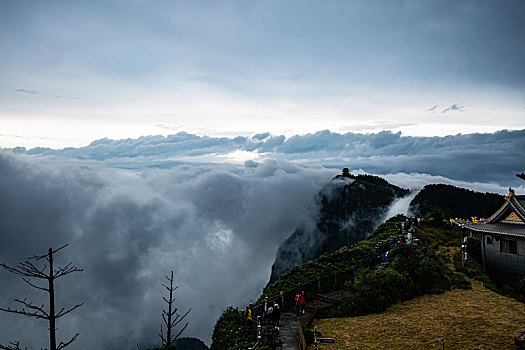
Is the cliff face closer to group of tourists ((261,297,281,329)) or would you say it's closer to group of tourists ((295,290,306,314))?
group of tourists ((295,290,306,314))

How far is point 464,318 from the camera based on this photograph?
19625 mm

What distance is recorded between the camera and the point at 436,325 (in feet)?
61.9

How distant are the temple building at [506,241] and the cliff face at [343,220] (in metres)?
79.8

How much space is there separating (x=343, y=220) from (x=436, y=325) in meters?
115

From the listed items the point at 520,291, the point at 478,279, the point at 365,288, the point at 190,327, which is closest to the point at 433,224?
the point at 478,279

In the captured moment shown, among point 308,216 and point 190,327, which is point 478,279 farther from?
point 308,216

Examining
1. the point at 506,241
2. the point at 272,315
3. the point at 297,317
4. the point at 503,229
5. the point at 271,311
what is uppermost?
the point at 503,229

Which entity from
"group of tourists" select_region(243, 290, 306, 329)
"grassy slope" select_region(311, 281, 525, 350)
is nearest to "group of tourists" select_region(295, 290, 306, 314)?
"group of tourists" select_region(243, 290, 306, 329)

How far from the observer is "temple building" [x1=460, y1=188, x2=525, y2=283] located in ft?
89.7

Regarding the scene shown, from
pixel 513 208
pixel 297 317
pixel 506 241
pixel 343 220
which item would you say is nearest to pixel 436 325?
pixel 297 317

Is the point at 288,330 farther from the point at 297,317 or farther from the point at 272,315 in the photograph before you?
the point at 297,317

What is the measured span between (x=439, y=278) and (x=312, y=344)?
1351 centimetres

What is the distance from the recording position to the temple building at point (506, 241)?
27344mm

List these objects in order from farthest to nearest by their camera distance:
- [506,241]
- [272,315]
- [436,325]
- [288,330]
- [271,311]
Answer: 1. [506,241]
2. [271,311]
3. [272,315]
4. [288,330]
5. [436,325]
